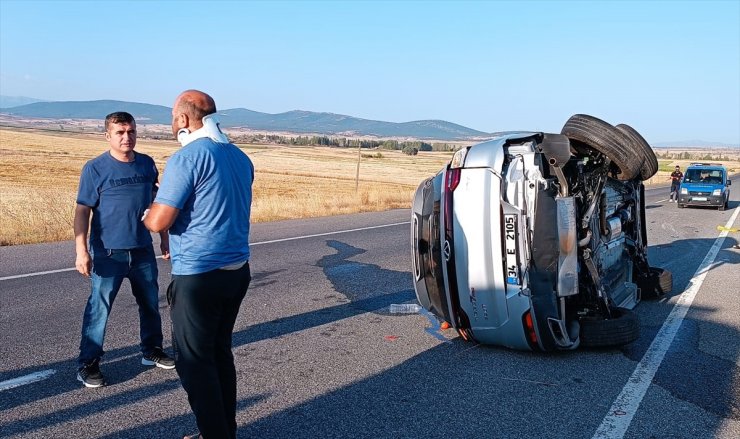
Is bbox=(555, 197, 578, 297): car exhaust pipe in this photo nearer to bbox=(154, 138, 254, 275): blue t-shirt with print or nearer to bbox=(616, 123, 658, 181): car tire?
bbox=(616, 123, 658, 181): car tire

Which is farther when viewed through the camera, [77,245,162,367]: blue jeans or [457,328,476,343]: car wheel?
[457,328,476,343]: car wheel

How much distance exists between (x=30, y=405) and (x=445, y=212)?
3139 millimetres

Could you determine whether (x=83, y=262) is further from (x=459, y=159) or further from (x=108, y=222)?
(x=459, y=159)

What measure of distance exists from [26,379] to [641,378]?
4.36 metres

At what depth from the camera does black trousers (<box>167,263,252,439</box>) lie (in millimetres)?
3252

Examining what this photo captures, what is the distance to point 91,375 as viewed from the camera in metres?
4.59

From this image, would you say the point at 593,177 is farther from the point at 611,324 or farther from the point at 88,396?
the point at 88,396

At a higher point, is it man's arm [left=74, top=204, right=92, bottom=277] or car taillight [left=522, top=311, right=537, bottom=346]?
man's arm [left=74, top=204, right=92, bottom=277]

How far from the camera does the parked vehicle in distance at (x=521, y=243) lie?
5.14 m

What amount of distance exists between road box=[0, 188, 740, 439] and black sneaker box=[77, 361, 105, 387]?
2.7 inches

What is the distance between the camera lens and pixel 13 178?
99.7ft

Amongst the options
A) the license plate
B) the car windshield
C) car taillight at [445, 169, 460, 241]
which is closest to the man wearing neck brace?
car taillight at [445, 169, 460, 241]

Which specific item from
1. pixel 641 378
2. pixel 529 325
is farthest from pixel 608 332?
pixel 529 325

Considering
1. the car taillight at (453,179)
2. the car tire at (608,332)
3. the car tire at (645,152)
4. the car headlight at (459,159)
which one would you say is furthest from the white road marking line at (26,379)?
the car tire at (645,152)
